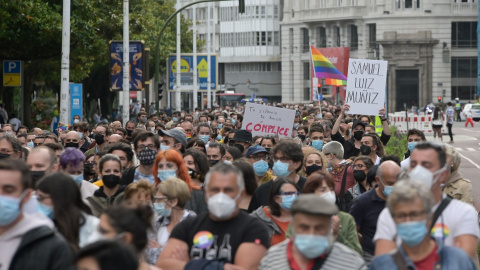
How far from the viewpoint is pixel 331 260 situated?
613cm

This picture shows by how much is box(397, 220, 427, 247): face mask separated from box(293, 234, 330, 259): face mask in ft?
1.34

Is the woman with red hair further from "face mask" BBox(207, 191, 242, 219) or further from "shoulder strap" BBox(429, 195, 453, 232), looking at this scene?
"shoulder strap" BBox(429, 195, 453, 232)

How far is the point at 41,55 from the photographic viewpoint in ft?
109

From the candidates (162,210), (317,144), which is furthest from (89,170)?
(317,144)

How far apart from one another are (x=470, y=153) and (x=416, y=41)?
5526cm

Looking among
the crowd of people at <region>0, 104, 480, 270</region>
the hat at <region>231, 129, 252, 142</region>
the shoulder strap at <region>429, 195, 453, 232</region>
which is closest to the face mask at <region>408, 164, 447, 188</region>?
the crowd of people at <region>0, 104, 480, 270</region>

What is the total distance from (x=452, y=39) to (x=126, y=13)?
6818 cm

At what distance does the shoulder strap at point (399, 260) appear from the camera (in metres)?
5.90

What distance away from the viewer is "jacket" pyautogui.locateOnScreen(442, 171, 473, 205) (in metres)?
9.98

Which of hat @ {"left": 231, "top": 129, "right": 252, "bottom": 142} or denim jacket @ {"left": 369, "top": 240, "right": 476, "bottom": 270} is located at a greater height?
hat @ {"left": 231, "top": 129, "right": 252, "bottom": 142}

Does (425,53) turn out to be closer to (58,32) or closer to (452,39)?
(452,39)

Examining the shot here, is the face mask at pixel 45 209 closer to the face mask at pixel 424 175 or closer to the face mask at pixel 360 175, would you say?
the face mask at pixel 424 175

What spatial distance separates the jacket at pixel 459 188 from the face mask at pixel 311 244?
13.7 feet

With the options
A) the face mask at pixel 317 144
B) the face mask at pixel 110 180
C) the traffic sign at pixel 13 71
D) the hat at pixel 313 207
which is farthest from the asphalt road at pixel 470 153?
the hat at pixel 313 207
